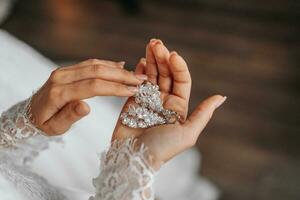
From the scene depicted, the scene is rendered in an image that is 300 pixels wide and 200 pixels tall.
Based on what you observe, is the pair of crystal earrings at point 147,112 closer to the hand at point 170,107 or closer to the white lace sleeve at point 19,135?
the hand at point 170,107

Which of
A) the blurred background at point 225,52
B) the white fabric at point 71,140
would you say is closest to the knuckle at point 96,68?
the white fabric at point 71,140

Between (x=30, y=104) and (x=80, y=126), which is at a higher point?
(x=30, y=104)

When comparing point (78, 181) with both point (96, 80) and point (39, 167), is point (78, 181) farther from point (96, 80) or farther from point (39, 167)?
point (96, 80)

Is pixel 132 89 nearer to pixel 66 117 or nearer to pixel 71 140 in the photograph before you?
pixel 66 117

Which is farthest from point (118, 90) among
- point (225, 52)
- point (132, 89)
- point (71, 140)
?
point (225, 52)

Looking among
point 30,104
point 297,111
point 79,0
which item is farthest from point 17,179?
point 79,0

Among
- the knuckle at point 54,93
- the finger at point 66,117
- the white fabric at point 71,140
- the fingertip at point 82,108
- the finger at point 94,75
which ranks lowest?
the white fabric at point 71,140

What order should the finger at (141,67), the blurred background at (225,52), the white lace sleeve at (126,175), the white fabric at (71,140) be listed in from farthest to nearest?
1. the blurred background at (225,52)
2. the white fabric at (71,140)
3. the finger at (141,67)
4. the white lace sleeve at (126,175)
